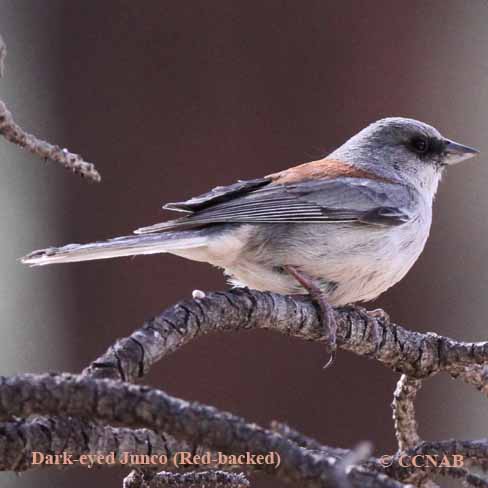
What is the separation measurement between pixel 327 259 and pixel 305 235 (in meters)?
0.16

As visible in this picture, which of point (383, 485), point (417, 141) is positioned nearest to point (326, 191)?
point (417, 141)

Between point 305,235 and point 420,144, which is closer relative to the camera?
point 305,235

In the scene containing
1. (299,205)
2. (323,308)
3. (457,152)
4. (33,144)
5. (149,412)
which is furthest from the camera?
(457,152)

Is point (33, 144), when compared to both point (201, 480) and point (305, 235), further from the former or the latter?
point (305, 235)

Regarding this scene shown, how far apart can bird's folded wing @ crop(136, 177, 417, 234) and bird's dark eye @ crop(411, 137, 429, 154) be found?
44 cm

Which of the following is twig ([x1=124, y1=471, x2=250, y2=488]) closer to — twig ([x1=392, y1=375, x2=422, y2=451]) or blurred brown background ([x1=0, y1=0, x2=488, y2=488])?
twig ([x1=392, y1=375, x2=422, y2=451])

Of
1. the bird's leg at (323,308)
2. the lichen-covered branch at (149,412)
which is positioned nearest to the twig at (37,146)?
the lichen-covered branch at (149,412)

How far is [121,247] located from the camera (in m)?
2.96

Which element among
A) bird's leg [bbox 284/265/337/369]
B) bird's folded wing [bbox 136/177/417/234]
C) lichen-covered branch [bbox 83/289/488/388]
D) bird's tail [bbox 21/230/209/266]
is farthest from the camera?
bird's folded wing [bbox 136/177/417/234]

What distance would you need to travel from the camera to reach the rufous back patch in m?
3.79

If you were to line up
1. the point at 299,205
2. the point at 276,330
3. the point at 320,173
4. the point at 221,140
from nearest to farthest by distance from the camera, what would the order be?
the point at 276,330, the point at 299,205, the point at 320,173, the point at 221,140

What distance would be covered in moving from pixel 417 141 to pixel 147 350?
9.05 ft

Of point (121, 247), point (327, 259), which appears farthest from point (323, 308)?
point (121, 247)

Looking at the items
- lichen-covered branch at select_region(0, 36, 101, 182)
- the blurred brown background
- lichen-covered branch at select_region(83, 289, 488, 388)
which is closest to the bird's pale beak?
the blurred brown background
